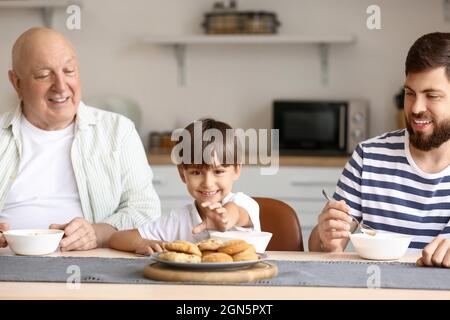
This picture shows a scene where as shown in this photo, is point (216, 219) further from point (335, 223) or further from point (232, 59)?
point (232, 59)

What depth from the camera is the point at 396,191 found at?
2.34m

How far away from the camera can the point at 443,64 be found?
2240mm

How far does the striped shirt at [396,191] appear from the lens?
→ 2.28 metres

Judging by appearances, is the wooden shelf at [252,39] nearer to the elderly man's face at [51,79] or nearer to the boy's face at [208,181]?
the elderly man's face at [51,79]

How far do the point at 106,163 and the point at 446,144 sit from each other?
1064 mm

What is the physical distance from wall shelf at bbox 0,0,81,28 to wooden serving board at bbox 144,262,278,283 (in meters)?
3.11

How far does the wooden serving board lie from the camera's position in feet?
5.46

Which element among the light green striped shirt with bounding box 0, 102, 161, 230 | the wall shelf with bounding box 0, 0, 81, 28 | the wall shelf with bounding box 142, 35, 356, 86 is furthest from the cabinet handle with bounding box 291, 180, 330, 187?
the wall shelf with bounding box 0, 0, 81, 28

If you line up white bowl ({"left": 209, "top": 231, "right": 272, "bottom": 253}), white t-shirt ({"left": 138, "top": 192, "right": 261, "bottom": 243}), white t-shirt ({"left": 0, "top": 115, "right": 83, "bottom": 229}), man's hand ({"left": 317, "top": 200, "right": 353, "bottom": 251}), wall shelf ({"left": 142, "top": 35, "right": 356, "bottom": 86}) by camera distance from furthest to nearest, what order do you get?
1. wall shelf ({"left": 142, "top": 35, "right": 356, "bottom": 86})
2. white t-shirt ({"left": 0, "top": 115, "right": 83, "bottom": 229})
3. white t-shirt ({"left": 138, "top": 192, "right": 261, "bottom": 243})
4. man's hand ({"left": 317, "top": 200, "right": 353, "bottom": 251})
5. white bowl ({"left": 209, "top": 231, "right": 272, "bottom": 253})

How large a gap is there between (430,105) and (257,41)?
2.25 metres

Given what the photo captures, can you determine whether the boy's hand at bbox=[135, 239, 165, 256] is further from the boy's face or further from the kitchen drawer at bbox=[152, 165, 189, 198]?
the kitchen drawer at bbox=[152, 165, 189, 198]

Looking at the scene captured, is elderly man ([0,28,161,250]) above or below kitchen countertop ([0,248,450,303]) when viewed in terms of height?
above

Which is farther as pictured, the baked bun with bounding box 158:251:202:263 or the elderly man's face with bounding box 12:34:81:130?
the elderly man's face with bounding box 12:34:81:130
